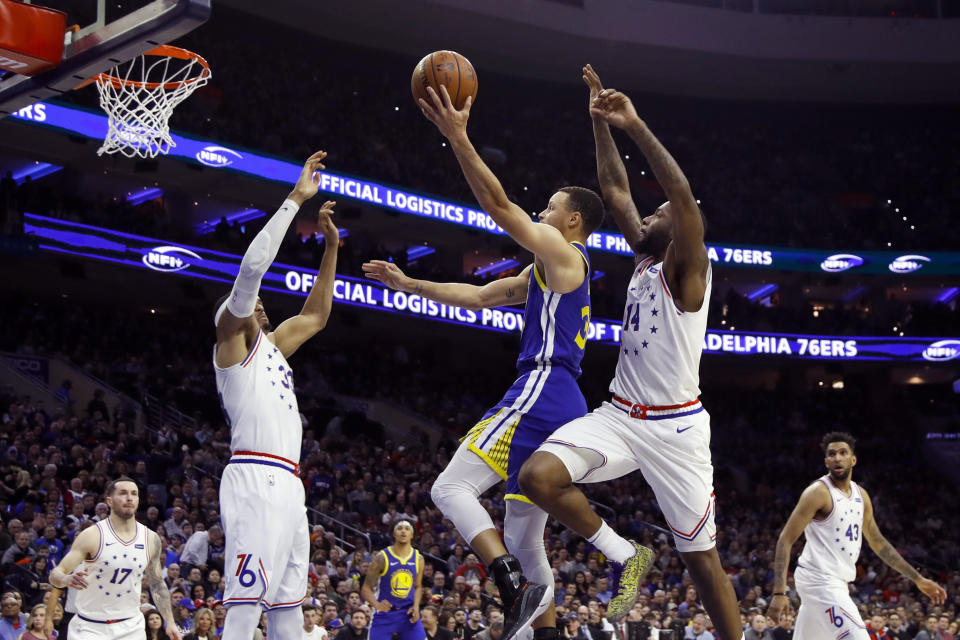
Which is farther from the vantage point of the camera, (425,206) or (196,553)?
(425,206)

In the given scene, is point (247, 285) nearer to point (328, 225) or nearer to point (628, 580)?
point (328, 225)

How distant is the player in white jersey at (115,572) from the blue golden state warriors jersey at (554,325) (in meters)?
3.88

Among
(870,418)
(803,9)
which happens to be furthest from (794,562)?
(803,9)

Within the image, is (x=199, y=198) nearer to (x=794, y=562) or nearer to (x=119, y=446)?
(x=119, y=446)

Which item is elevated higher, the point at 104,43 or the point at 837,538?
the point at 104,43

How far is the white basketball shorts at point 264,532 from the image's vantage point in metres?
5.28

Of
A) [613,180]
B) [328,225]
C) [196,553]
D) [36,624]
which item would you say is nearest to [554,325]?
[613,180]

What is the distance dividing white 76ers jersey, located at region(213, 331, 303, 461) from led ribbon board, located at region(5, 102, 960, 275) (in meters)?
14.1

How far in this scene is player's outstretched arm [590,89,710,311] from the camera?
4938mm

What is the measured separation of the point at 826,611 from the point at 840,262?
22.8 m

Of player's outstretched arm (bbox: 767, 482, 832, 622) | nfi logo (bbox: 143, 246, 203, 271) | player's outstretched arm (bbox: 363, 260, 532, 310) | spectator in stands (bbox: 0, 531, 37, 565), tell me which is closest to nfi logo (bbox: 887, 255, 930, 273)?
nfi logo (bbox: 143, 246, 203, 271)

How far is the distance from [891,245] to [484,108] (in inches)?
489

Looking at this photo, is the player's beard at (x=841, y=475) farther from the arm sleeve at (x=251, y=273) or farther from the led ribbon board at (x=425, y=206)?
the led ribbon board at (x=425, y=206)

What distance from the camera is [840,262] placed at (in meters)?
28.7
